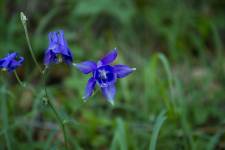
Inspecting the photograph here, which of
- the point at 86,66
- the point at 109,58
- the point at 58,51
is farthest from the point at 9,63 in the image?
the point at 109,58

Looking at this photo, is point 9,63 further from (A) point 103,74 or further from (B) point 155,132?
(B) point 155,132

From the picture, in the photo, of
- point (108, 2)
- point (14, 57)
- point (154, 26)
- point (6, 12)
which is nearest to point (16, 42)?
point (6, 12)

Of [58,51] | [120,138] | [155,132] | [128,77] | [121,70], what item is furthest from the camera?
[128,77]

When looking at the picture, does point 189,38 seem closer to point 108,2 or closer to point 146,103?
point 108,2

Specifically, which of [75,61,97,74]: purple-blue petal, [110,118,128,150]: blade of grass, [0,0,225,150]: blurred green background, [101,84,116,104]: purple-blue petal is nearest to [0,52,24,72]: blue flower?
[75,61,97,74]: purple-blue petal

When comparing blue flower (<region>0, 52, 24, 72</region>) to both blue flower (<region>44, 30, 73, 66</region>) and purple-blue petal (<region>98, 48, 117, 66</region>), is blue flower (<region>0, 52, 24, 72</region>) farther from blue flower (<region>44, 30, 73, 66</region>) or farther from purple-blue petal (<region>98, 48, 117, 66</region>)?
purple-blue petal (<region>98, 48, 117, 66</region>)
